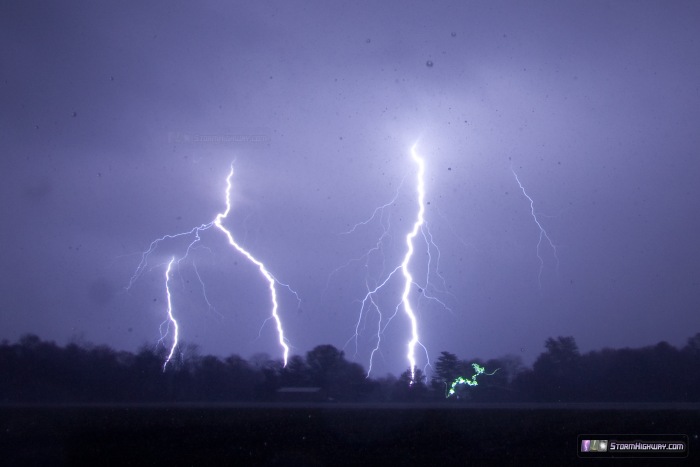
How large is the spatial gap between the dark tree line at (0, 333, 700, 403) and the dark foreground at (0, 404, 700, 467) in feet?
3.66

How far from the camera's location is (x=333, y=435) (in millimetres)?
4504

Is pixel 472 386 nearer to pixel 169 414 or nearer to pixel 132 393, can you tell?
pixel 169 414

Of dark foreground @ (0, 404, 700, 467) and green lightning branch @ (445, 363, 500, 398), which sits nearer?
dark foreground @ (0, 404, 700, 467)

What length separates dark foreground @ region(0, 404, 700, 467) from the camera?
4.23 meters

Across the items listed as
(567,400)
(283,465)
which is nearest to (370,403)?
(283,465)

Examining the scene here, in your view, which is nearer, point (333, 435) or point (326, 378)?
point (333, 435)

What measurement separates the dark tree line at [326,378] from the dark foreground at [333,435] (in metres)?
1.11

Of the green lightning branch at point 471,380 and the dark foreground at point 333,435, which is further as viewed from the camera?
the green lightning branch at point 471,380

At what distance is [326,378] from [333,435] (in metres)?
1.72

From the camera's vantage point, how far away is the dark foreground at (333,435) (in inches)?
167

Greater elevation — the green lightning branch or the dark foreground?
the green lightning branch

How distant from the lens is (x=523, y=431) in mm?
4441

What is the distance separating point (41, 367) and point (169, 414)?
237cm

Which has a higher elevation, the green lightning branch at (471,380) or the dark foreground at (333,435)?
the green lightning branch at (471,380)
